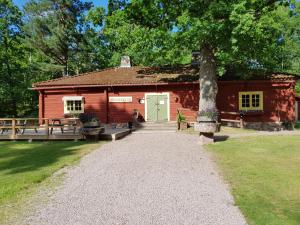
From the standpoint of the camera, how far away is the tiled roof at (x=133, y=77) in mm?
23531

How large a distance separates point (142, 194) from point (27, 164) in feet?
16.3

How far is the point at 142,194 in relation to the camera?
24.8ft

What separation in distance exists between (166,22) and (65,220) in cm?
1454

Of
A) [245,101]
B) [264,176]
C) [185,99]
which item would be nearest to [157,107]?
[185,99]

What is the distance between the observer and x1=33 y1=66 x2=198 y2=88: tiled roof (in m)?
23.5

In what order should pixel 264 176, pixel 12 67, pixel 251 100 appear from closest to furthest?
1. pixel 264 176
2. pixel 251 100
3. pixel 12 67

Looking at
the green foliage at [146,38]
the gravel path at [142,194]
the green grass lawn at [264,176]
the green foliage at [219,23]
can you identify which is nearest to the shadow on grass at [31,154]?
the gravel path at [142,194]

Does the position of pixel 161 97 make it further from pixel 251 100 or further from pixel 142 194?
pixel 142 194

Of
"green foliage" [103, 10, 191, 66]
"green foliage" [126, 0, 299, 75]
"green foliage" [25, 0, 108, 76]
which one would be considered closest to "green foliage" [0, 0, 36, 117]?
"green foliage" [25, 0, 108, 76]

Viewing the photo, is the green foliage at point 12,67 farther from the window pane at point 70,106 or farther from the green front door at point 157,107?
the green front door at point 157,107

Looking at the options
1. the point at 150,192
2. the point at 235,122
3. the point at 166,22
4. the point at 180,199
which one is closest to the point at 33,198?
the point at 150,192

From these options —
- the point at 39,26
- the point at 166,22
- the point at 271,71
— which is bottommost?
the point at 271,71

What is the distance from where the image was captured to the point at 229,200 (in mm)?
7098

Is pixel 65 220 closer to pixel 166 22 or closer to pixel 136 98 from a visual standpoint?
pixel 166 22
